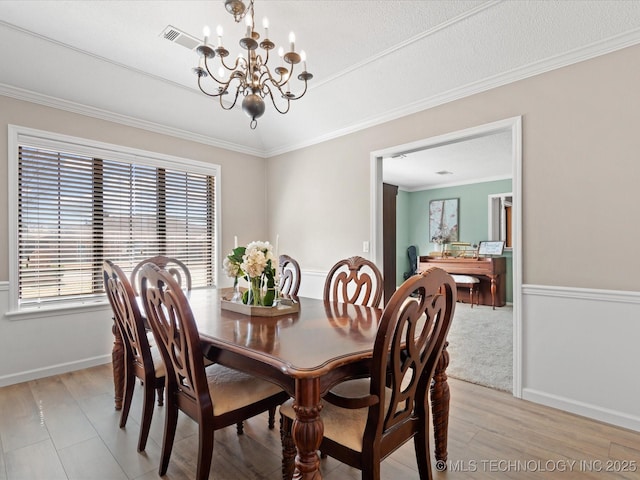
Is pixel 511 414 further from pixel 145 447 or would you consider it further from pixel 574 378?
pixel 145 447

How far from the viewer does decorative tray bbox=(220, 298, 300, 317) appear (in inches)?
76.3

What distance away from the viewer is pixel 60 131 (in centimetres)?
307

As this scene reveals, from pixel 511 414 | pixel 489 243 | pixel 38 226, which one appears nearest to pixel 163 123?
pixel 38 226

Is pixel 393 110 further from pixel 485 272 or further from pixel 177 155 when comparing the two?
pixel 485 272

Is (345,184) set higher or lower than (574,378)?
higher

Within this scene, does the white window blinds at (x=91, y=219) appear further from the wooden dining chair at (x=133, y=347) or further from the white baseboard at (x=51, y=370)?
the wooden dining chair at (x=133, y=347)

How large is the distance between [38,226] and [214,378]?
243 centimetres

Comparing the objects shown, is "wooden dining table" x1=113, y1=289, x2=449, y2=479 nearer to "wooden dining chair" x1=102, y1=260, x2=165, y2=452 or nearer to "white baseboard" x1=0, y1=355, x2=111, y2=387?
"wooden dining chair" x1=102, y1=260, x2=165, y2=452

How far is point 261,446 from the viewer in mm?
1978

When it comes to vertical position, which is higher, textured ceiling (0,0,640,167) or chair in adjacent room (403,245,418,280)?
textured ceiling (0,0,640,167)

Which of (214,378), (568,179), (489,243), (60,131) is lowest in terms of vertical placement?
(214,378)

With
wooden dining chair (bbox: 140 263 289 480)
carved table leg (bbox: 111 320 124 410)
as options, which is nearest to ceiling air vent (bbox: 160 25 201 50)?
wooden dining chair (bbox: 140 263 289 480)

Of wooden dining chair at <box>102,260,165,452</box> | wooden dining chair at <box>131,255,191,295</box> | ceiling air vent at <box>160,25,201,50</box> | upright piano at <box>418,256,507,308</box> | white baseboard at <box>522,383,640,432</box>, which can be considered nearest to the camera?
wooden dining chair at <box>102,260,165,452</box>

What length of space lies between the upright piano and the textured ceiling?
375 centimetres
